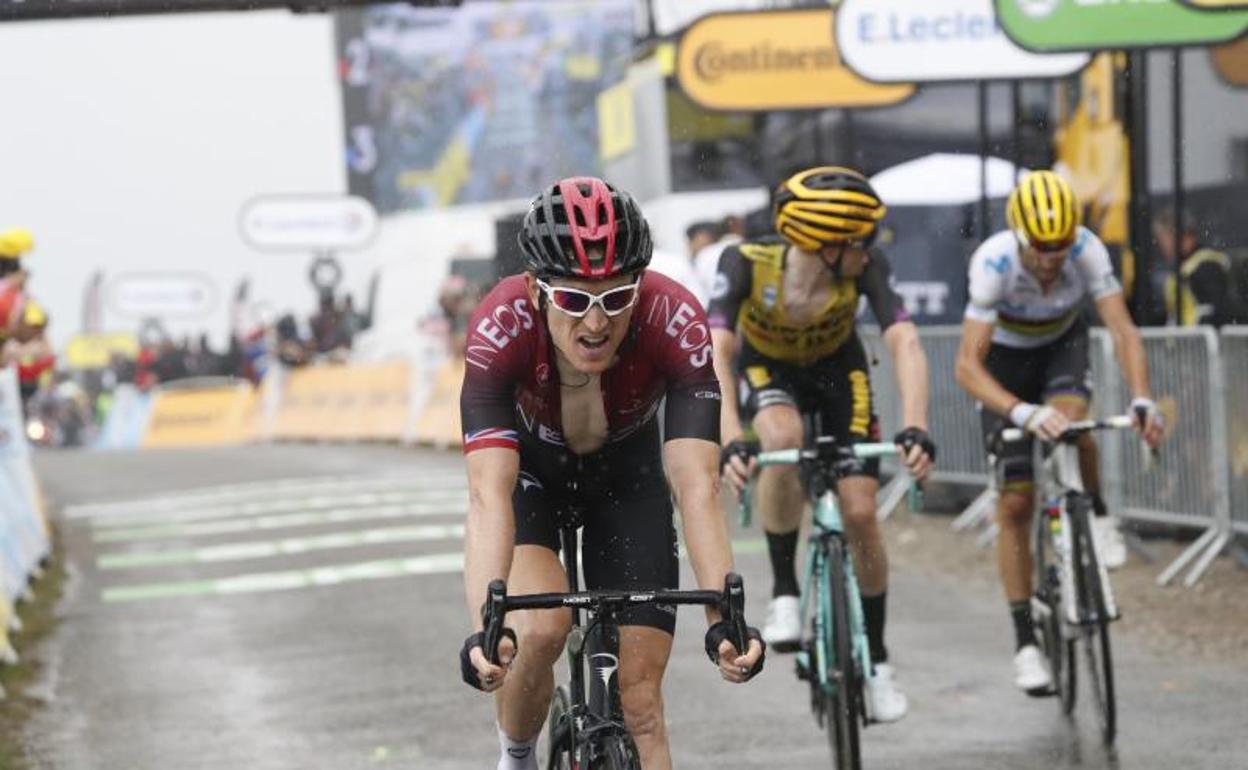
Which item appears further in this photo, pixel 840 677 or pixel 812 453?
pixel 812 453

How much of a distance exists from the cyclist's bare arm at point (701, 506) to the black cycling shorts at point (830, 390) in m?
2.80

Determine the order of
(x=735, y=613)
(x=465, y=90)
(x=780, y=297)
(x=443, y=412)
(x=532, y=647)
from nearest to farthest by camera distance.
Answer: (x=735, y=613) < (x=532, y=647) < (x=780, y=297) < (x=443, y=412) < (x=465, y=90)

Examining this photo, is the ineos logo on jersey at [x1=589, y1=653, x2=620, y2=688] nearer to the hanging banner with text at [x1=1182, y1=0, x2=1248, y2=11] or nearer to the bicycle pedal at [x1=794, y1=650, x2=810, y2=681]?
the bicycle pedal at [x1=794, y1=650, x2=810, y2=681]

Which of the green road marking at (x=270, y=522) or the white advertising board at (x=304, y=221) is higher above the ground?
the white advertising board at (x=304, y=221)

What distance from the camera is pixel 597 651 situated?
16.9ft

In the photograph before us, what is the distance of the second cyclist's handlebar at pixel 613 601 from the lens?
15.3 feet

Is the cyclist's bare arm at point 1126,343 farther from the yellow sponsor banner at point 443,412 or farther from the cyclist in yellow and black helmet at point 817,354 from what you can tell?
the yellow sponsor banner at point 443,412

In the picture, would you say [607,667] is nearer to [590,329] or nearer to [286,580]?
[590,329]

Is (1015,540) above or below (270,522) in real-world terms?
above

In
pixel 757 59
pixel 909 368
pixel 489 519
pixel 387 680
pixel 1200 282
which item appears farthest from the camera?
pixel 757 59

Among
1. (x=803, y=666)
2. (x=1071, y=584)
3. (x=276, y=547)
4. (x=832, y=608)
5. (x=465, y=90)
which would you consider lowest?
(x=276, y=547)

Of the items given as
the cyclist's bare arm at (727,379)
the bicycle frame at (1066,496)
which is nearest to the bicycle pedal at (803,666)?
the cyclist's bare arm at (727,379)

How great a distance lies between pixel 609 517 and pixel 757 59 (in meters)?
12.9

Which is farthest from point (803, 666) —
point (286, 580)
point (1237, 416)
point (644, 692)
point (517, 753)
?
point (286, 580)
